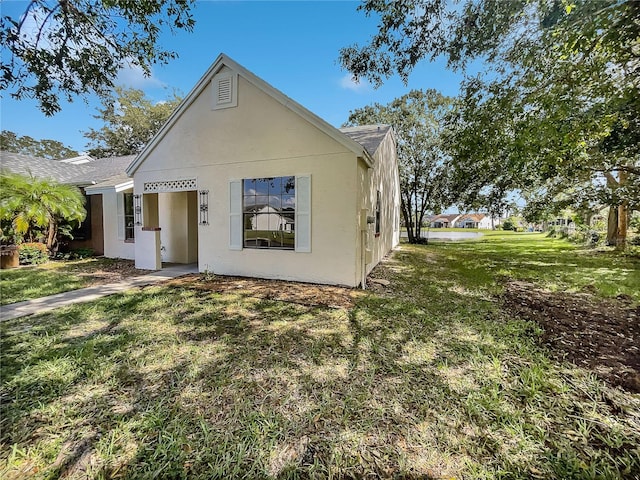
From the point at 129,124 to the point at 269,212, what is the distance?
23811 mm

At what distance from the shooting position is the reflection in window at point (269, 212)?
22.8 ft

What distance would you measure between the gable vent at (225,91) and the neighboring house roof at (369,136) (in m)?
3.37

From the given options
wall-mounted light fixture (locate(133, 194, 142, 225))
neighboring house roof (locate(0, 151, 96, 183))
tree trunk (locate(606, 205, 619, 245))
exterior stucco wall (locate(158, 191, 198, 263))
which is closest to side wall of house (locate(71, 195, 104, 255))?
neighboring house roof (locate(0, 151, 96, 183))

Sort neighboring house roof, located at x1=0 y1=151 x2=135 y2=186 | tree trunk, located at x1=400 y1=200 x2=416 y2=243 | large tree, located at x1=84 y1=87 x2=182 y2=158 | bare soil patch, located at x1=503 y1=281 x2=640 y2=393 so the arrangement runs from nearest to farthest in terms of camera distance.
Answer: bare soil patch, located at x1=503 y1=281 x2=640 y2=393 < neighboring house roof, located at x1=0 y1=151 x2=135 y2=186 < tree trunk, located at x1=400 y1=200 x2=416 y2=243 < large tree, located at x1=84 y1=87 x2=182 y2=158

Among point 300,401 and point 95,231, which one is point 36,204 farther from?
point 300,401

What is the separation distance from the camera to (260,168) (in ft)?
23.4

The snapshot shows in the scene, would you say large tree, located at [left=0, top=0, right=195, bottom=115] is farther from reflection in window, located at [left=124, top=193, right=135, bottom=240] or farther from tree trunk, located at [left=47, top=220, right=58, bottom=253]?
tree trunk, located at [left=47, top=220, right=58, bottom=253]

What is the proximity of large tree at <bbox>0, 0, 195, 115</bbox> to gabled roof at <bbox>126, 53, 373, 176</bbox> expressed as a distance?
67.5 inches

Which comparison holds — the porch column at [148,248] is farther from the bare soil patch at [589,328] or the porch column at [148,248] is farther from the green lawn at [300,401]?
the bare soil patch at [589,328]

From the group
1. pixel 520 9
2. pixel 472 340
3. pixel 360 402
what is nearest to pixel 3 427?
pixel 360 402

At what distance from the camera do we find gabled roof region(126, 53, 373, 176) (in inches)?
245

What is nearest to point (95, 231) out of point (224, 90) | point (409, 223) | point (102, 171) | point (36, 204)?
point (36, 204)

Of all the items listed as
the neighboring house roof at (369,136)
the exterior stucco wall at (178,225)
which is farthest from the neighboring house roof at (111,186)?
the neighboring house roof at (369,136)

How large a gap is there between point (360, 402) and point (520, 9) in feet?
23.2
